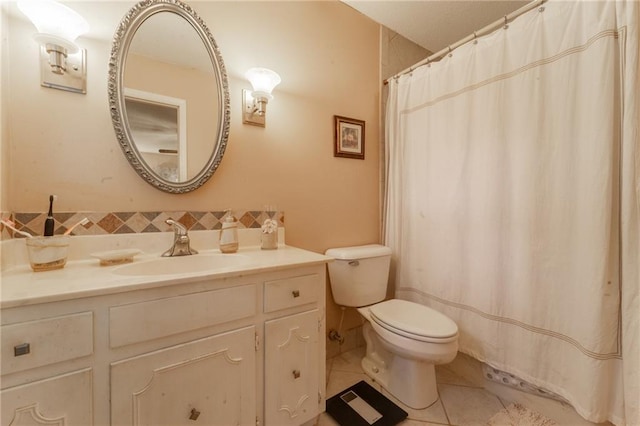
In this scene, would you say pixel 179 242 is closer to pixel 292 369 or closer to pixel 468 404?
pixel 292 369

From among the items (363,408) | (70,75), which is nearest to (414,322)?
(363,408)

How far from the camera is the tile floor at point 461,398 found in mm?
1177

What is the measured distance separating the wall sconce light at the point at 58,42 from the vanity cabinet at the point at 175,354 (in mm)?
840

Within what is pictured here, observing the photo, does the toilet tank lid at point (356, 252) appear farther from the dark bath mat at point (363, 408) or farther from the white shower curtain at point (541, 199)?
the dark bath mat at point (363, 408)

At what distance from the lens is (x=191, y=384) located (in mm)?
805

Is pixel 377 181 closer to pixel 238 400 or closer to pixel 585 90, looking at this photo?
pixel 585 90

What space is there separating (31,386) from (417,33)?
2.67m

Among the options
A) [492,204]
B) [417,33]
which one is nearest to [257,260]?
[492,204]

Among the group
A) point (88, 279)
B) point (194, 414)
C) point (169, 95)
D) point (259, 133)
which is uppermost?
point (169, 95)

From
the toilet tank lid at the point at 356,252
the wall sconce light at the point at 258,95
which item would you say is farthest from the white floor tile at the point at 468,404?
the wall sconce light at the point at 258,95

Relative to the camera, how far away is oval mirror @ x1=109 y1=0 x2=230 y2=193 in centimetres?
104

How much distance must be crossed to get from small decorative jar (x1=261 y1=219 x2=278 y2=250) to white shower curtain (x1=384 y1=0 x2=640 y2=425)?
0.93 metres

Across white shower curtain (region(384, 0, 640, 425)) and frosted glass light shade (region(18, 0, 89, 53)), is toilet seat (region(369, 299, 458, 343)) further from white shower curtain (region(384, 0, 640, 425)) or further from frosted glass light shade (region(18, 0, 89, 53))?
frosted glass light shade (region(18, 0, 89, 53))

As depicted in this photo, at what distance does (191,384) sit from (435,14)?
8.05 ft
